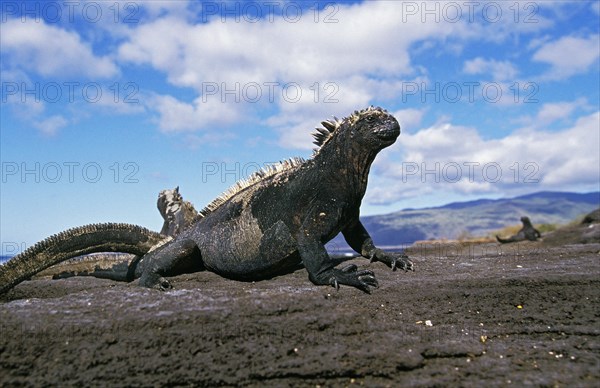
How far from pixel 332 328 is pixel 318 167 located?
70.5 inches

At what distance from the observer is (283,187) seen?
5.87 metres

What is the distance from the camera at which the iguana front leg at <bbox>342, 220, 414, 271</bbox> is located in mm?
5949

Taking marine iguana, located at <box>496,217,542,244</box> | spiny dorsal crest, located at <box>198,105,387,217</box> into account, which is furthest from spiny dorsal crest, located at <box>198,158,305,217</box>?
marine iguana, located at <box>496,217,542,244</box>

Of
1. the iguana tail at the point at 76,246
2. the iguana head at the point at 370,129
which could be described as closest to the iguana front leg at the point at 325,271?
the iguana head at the point at 370,129

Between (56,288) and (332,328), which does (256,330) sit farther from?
(56,288)

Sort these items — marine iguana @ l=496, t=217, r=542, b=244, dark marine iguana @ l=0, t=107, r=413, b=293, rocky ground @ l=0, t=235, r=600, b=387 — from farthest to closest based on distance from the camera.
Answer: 1. marine iguana @ l=496, t=217, r=542, b=244
2. dark marine iguana @ l=0, t=107, r=413, b=293
3. rocky ground @ l=0, t=235, r=600, b=387

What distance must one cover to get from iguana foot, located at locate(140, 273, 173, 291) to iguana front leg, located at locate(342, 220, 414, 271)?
78.3 inches

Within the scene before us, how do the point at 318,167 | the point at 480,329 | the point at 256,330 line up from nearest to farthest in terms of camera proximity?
the point at 256,330
the point at 480,329
the point at 318,167

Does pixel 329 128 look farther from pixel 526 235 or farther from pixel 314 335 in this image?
pixel 526 235

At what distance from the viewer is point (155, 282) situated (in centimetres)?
580

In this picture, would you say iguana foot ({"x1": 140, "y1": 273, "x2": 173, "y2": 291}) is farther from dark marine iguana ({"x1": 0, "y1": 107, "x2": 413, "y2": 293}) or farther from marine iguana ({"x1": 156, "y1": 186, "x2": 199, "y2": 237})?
marine iguana ({"x1": 156, "y1": 186, "x2": 199, "y2": 237})

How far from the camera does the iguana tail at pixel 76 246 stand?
5996 millimetres

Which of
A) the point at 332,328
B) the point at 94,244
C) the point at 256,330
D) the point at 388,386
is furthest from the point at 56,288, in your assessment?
the point at 388,386

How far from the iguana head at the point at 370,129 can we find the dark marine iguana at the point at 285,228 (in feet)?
0.03
